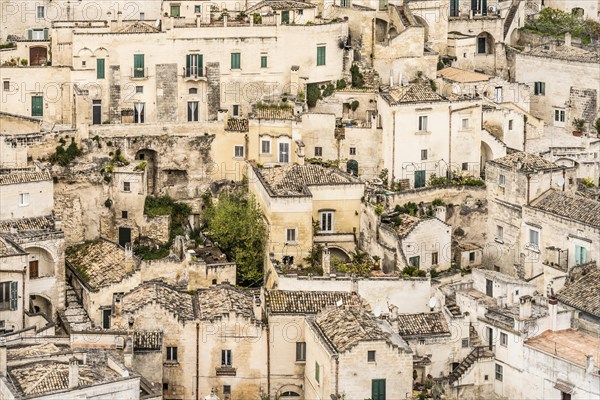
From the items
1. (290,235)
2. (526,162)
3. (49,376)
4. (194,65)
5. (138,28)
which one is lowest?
(49,376)

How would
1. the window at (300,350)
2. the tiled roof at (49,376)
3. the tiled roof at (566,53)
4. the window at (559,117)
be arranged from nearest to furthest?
the tiled roof at (49,376) → the window at (300,350) → the window at (559,117) → the tiled roof at (566,53)

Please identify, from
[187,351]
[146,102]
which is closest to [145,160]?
[146,102]

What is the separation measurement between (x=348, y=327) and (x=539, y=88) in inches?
1296

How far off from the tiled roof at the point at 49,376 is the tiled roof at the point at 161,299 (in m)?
7.47

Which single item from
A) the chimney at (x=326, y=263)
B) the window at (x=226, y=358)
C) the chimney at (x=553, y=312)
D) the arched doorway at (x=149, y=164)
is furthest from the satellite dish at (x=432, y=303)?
the arched doorway at (x=149, y=164)

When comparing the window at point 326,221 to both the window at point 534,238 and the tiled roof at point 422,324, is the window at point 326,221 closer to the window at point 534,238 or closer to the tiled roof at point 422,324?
the window at point 534,238

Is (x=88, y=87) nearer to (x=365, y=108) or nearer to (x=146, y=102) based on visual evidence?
(x=146, y=102)

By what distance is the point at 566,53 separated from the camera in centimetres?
10650

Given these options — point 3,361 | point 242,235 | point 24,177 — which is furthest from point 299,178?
point 3,361

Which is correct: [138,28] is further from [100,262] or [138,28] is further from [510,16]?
[510,16]

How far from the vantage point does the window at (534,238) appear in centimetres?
8962

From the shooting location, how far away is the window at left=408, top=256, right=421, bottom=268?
8819 cm

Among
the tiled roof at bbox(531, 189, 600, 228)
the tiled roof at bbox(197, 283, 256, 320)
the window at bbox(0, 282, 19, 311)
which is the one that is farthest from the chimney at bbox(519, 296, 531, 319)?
the window at bbox(0, 282, 19, 311)

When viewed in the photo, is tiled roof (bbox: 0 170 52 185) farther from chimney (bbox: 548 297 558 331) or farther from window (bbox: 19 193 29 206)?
chimney (bbox: 548 297 558 331)
